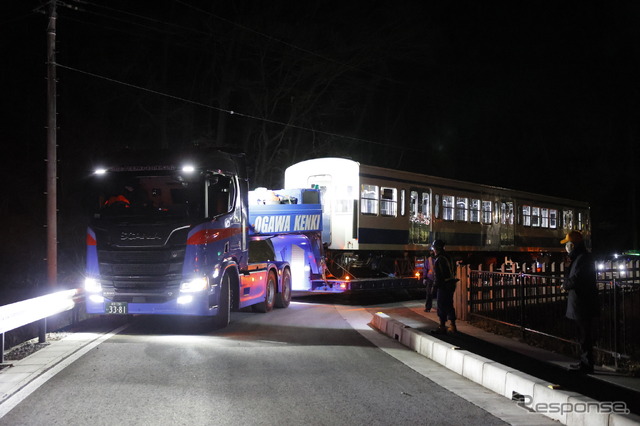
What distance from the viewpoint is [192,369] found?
8.26m

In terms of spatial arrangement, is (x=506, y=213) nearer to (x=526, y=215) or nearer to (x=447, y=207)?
(x=526, y=215)

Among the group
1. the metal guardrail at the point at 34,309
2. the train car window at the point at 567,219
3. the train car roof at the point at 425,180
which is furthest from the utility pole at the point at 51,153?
the train car window at the point at 567,219

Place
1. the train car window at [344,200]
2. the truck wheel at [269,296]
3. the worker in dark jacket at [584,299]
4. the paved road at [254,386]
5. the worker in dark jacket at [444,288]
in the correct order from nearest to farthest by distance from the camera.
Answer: the paved road at [254,386], the worker in dark jacket at [584,299], the worker in dark jacket at [444,288], the truck wheel at [269,296], the train car window at [344,200]

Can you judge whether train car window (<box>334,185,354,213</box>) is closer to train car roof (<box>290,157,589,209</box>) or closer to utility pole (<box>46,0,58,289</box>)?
train car roof (<box>290,157,589,209</box>)

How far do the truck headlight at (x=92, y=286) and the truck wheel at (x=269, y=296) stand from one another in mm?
4794

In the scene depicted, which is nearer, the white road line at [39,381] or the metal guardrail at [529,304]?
the white road line at [39,381]

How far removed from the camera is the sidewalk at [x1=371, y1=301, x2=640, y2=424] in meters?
6.32

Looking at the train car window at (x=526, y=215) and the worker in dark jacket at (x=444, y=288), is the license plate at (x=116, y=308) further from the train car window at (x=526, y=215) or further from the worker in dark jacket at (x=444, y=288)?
the train car window at (x=526, y=215)

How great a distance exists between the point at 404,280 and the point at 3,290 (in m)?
16.9

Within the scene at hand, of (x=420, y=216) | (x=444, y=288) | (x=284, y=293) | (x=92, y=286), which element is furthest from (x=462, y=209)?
(x=92, y=286)

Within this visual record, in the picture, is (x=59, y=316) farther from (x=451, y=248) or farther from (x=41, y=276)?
(x=451, y=248)

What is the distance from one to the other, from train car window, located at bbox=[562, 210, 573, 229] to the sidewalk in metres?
23.5

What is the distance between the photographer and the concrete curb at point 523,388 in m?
5.44

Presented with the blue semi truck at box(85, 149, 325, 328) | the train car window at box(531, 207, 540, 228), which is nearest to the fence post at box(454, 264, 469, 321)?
the blue semi truck at box(85, 149, 325, 328)
